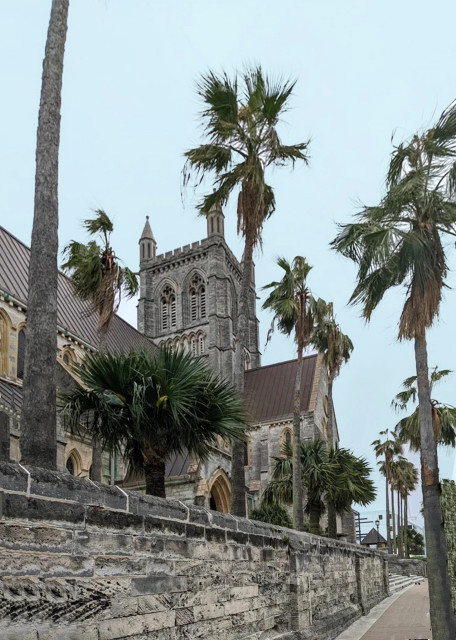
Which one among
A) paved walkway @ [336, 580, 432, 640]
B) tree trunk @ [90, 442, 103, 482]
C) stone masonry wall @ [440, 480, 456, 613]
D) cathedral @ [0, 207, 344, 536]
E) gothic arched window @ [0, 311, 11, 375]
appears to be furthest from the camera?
gothic arched window @ [0, 311, 11, 375]

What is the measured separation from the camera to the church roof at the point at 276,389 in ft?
160

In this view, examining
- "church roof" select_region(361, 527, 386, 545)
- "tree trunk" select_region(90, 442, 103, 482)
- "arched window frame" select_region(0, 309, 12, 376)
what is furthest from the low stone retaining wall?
"tree trunk" select_region(90, 442, 103, 482)

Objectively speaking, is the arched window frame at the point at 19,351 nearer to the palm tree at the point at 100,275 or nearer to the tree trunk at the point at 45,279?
the palm tree at the point at 100,275

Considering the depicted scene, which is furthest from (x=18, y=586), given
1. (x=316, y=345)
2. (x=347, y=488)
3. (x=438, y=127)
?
(x=316, y=345)

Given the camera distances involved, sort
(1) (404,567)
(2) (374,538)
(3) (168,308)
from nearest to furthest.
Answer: (1) (404,567) → (3) (168,308) → (2) (374,538)

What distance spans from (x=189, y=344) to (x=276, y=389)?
9.96 meters

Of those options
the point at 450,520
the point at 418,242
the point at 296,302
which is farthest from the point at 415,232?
the point at 296,302

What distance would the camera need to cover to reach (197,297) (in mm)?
59188

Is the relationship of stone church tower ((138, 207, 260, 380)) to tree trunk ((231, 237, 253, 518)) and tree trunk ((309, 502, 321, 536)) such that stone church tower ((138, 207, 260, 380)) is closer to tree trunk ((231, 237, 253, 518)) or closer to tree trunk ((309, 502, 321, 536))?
tree trunk ((309, 502, 321, 536))

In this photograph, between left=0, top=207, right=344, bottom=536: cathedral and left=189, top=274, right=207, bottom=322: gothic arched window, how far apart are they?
0.10 meters

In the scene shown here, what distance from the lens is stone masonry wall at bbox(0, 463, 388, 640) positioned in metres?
4.80

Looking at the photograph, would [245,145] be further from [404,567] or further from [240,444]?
[404,567]

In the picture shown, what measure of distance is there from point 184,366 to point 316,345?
21.3 metres

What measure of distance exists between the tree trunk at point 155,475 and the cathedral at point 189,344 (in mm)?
5506
